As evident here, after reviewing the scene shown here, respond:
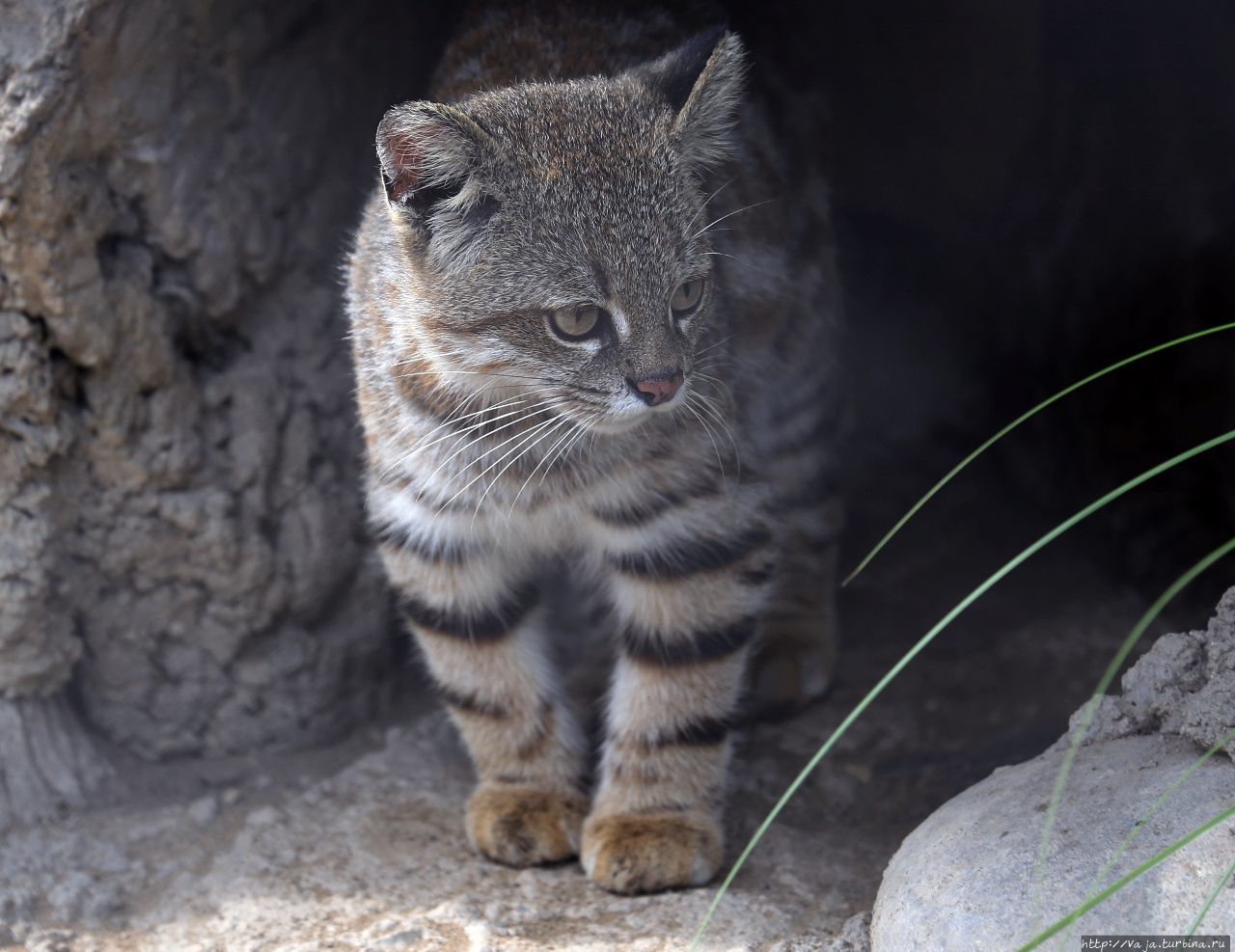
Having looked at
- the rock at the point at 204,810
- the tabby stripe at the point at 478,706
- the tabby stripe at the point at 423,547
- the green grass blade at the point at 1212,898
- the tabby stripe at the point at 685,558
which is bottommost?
the rock at the point at 204,810

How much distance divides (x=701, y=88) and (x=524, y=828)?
2.01 m

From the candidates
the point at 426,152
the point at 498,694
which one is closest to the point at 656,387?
the point at 426,152

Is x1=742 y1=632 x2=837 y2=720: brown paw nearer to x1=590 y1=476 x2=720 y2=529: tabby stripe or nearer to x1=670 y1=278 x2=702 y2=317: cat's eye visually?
x1=590 y1=476 x2=720 y2=529: tabby stripe

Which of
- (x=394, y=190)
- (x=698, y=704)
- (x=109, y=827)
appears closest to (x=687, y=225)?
(x=394, y=190)

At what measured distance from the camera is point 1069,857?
2.60 meters

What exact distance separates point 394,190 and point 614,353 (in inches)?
24.5

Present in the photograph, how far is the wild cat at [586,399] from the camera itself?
10.2ft

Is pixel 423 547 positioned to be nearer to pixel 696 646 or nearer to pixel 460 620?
pixel 460 620

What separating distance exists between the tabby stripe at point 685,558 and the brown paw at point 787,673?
0.88m

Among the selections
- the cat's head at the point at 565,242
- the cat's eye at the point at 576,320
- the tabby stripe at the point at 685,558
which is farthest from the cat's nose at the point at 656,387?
the tabby stripe at the point at 685,558

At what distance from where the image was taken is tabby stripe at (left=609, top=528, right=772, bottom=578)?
11.7 feet

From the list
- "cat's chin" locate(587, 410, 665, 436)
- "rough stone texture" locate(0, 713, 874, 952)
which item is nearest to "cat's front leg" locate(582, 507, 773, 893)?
"rough stone texture" locate(0, 713, 874, 952)

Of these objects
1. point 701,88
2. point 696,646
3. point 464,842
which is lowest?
point 464,842

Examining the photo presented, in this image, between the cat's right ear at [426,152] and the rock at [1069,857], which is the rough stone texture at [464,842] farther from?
the cat's right ear at [426,152]
